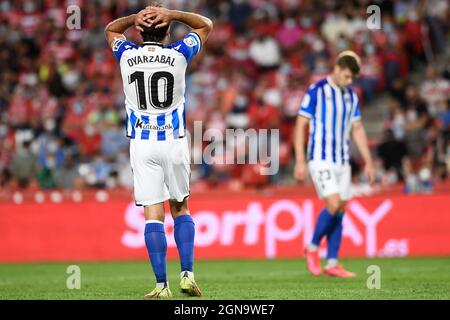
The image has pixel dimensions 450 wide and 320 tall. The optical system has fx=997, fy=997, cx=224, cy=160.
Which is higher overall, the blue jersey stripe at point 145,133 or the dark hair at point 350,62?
the dark hair at point 350,62

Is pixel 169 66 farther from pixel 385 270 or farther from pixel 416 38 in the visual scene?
pixel 416 38

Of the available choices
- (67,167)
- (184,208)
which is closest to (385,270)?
(184,208)

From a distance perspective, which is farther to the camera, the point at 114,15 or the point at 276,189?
the point at 114,15

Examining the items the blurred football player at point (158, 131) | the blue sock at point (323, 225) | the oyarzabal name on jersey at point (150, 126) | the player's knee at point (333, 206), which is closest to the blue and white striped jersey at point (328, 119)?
the player's knee at point (333, 206)

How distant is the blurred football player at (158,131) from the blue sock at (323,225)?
3255mm

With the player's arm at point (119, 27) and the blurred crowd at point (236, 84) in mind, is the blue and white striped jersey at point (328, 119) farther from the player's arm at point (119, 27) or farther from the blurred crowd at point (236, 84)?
the blurred crowd at point (236, 84)

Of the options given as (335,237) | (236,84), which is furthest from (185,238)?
(236,84)

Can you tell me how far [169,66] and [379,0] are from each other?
13126 millimetres

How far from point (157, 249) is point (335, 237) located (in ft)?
12.4

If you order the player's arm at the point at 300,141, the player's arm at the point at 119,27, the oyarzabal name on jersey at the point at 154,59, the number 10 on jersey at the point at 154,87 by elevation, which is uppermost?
the player's arm at the point at 119,27

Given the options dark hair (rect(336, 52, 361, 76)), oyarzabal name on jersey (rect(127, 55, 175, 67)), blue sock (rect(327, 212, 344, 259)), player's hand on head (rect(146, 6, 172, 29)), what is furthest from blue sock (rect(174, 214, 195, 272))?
dark hair (rect(336, 52, 361, 76))

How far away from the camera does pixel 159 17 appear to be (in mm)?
8484

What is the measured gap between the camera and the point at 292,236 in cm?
1584

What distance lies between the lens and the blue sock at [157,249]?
8641 millimetres
